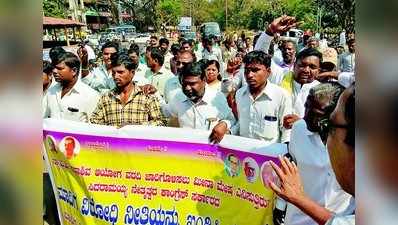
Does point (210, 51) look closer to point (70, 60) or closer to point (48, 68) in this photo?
point (70, 60)

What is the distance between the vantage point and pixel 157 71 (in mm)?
4582

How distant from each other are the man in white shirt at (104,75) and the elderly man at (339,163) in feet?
5.71

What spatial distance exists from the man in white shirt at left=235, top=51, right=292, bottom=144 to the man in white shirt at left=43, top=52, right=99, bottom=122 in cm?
100

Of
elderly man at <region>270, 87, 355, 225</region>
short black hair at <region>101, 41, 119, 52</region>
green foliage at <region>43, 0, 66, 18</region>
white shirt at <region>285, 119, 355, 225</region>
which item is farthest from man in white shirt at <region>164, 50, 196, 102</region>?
elderly man at <region>270, 87, 355, 225</region>

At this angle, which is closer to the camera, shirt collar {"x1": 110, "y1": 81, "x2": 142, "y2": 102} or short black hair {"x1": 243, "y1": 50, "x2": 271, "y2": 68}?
short black hair {"x1": 243, "y1": 50, "x2": 271, "y2": 68}

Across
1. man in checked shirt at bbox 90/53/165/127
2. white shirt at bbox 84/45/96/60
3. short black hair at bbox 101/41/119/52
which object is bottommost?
man in checked shirt at bbox 90/53/165/127

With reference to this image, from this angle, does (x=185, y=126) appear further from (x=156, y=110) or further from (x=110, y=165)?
(x=110, y=165)

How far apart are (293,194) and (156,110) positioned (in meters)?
1.40

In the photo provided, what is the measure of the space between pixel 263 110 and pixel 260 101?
6cm

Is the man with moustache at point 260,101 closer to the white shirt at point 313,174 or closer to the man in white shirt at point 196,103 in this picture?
the man in white shirt at point 196,103

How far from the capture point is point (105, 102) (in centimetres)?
341

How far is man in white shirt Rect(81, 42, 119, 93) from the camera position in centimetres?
376

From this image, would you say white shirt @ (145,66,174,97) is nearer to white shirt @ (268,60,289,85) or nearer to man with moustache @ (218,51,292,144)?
white shirt @ (268,60,289,85)
